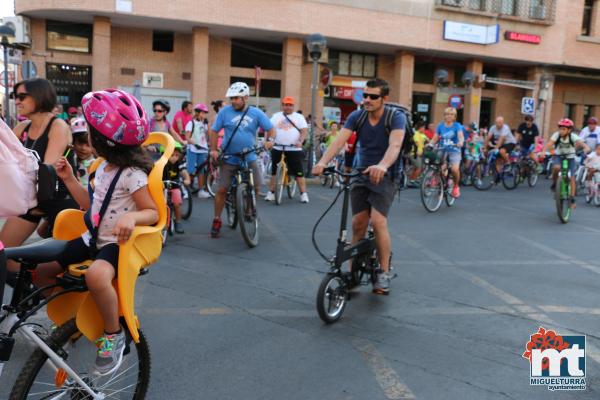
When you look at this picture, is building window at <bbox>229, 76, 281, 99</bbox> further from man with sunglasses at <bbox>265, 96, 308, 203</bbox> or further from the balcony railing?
man with sunglasses at <bbox>265, 96, 308, 203</bbox>

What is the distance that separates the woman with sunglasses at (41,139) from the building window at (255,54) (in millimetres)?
23002

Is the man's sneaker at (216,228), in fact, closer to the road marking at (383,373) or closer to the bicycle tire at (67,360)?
the road marking at (383,373)

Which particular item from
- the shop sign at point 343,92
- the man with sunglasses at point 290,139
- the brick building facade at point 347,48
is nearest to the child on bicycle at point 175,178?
the man with sunglasses at point 290,139

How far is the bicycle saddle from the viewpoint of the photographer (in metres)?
2.45

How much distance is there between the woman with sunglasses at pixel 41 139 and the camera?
3.72m

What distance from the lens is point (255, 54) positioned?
26.5 m

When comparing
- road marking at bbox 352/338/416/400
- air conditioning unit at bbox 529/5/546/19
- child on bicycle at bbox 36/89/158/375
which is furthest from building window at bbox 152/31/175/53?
child on bicycle at bbox 36/89/158/375

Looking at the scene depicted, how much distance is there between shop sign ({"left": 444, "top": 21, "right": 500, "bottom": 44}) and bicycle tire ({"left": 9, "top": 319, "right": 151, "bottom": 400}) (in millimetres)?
26717

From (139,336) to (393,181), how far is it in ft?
9.47

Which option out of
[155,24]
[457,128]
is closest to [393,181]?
[457,128]

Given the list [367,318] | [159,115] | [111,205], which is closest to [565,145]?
[159,115]

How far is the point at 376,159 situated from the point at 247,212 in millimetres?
2445

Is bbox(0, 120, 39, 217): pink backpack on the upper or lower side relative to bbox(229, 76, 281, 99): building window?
lower

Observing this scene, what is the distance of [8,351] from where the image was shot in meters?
2.34
